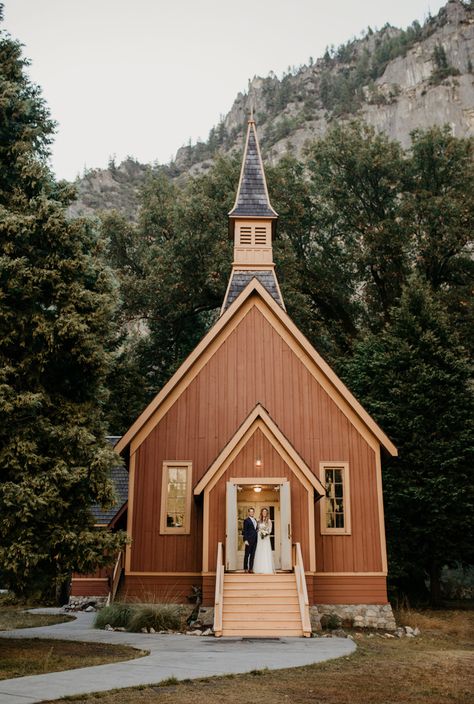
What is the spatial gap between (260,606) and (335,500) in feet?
14.6

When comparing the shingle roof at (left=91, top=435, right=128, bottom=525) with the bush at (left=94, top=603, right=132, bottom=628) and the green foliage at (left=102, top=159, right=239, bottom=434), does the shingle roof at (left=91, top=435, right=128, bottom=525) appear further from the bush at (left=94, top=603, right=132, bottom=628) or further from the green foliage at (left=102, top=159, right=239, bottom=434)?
the green foliage at (left=102, top=159, right=239, bottom=434)

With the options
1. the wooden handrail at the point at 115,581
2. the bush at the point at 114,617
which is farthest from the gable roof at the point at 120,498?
the bush at the point at 114,617

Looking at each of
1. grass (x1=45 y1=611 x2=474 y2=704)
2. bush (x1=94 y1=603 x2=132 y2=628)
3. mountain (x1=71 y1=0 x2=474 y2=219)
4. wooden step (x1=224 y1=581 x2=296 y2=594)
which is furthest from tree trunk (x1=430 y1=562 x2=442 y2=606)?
mountain (x1=71 y1=0 x2=474 y2=219)

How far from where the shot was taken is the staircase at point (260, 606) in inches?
543

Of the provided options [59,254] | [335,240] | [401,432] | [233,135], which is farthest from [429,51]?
[59,254]

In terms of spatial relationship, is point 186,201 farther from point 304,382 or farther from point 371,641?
point 371,641

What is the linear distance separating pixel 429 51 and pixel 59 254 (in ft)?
395

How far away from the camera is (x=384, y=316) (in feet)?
112

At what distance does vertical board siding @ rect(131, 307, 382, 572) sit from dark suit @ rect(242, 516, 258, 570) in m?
0.72

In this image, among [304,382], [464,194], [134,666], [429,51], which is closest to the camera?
[134,666]

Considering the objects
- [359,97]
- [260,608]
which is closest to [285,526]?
[260,608]

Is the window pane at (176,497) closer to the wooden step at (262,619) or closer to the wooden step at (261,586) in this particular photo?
the wooden step at (261,586)

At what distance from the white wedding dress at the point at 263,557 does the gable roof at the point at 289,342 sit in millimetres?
4279

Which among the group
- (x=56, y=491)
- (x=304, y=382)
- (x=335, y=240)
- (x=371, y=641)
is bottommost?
(x=371, y=641)
